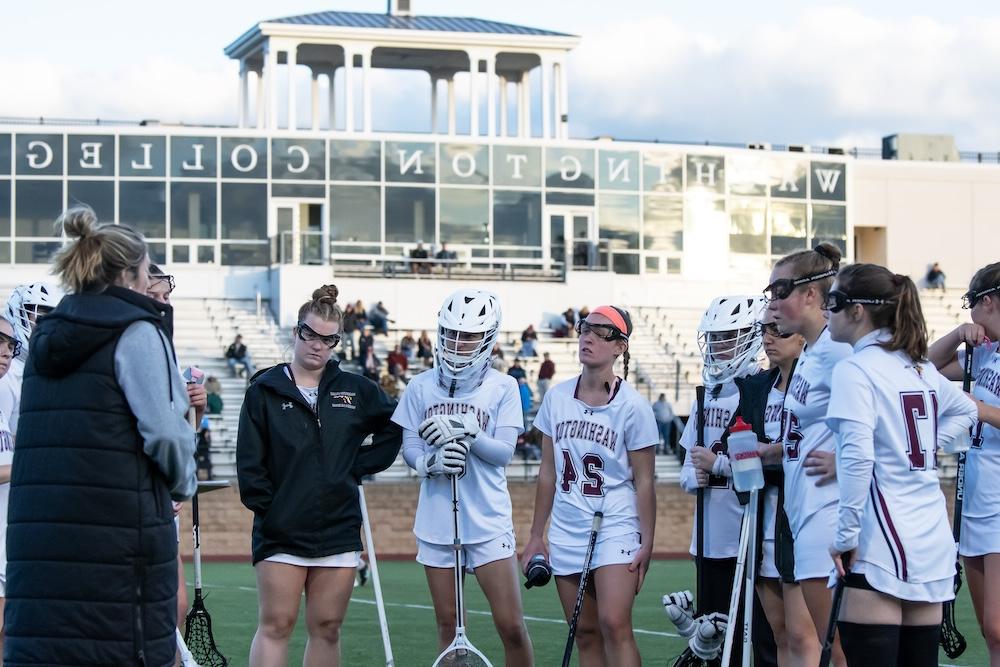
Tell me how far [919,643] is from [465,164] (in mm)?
37700

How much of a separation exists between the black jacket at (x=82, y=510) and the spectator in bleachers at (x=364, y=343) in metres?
24.4

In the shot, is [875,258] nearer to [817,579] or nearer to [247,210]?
[247,210]

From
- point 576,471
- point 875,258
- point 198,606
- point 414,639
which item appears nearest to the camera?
point 576,471

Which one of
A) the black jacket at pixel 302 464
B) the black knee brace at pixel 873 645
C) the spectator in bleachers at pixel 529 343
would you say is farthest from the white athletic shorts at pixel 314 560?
the spectator in bleachers at pixel 529 343

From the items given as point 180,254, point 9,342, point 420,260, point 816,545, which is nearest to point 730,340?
point 816,545

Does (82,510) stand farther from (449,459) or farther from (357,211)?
(357,211)

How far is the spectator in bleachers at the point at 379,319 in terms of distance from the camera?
34.4m

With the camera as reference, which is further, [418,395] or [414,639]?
[414,639]

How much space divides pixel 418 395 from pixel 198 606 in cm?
185

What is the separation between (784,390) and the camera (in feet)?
25.3

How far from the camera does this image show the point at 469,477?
824 centimetres

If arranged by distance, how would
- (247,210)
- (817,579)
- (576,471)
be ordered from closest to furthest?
(817,579) → (576,471) → (247,210)

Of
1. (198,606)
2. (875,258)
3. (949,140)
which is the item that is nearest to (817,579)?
(198,606)

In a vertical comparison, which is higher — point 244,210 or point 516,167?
point 516,167
